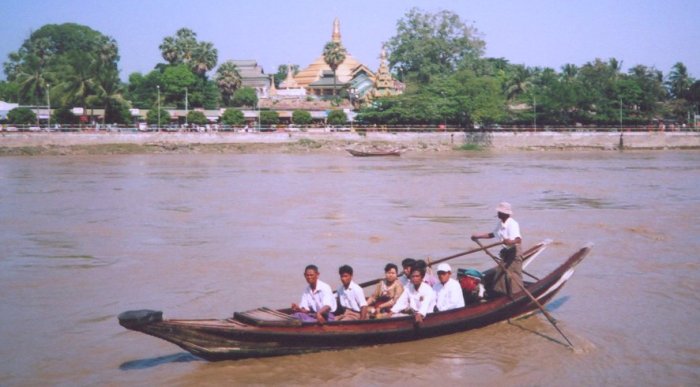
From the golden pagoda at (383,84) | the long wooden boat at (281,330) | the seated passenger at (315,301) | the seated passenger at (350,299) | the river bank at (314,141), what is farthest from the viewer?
the golden pagoda at (383,84)

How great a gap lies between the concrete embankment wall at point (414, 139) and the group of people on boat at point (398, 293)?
38.6 metres

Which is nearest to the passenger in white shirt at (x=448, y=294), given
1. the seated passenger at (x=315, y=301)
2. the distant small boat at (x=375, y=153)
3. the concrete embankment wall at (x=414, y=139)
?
the seated passenger at (x=315, y=301)

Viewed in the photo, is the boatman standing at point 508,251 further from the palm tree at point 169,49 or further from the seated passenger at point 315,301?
the palm tree at point 169,49

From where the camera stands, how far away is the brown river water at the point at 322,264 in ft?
24.8

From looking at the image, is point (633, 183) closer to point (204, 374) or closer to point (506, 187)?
point (506, 187)

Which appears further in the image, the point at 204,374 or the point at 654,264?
the point at 654,264

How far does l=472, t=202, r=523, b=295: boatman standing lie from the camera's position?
27.2ft

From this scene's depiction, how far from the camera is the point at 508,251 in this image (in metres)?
8.45

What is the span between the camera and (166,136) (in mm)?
45281

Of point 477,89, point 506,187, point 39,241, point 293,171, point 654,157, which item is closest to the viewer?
point 39,241

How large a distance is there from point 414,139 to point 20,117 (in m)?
24.8

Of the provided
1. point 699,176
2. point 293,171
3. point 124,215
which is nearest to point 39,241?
point 124,215

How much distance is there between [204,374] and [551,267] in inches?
271

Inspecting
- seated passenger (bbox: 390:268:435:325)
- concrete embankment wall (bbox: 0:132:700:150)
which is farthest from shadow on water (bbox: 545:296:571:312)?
concrete embankment wall (bbox: 0:132:700:150)
